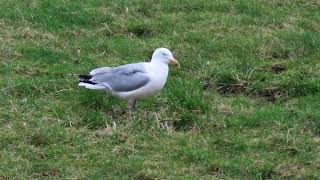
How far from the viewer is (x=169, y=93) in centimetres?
773

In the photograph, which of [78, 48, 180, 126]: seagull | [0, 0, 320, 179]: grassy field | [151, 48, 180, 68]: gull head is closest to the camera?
[0, 0, 320, 179]: grassy field

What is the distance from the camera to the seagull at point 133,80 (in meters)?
7.30

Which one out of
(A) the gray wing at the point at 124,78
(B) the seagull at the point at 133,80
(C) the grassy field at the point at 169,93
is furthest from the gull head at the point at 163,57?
(C) the grassy field at the point at 169,93

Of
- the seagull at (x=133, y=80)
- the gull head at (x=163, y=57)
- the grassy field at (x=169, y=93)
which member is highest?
the gull head at (x=163, y=57)

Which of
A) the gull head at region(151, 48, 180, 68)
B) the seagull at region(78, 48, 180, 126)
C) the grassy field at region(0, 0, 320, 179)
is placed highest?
the gull head at region(151, 48, 180, 68)

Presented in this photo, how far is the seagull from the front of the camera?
24.0 ft

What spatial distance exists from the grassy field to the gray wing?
27 cm

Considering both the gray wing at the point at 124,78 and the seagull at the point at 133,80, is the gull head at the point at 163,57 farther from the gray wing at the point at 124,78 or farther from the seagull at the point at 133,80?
the gray wing at the point at 124,78

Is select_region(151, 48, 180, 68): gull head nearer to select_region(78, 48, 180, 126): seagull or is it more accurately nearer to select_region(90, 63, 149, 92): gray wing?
select_region(78, 48, 180, 126): seagull

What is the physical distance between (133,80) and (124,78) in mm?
102

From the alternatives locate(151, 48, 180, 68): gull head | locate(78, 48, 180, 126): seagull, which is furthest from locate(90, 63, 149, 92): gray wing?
locate(151, 48, 180, 68): gull head

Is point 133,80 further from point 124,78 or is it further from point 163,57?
point 163,57

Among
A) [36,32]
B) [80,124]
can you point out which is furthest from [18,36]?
[80,124]

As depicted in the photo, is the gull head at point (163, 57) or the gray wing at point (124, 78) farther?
the gull head at point (163, 57)
